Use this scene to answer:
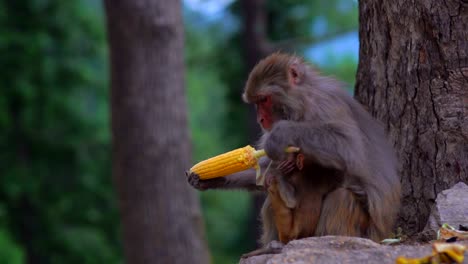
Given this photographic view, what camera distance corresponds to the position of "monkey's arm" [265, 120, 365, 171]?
6645 mm

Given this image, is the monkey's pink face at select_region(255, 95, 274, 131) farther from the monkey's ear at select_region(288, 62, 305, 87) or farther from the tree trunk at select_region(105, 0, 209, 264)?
the tree trunk at select_region(105, 0, 209, 264)

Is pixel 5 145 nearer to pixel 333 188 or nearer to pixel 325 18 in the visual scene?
pixel 325 18

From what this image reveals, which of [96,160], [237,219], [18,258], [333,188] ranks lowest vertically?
[237,219]

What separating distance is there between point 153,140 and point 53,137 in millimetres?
8334

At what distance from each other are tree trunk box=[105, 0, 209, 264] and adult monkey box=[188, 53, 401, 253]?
18.0 feet

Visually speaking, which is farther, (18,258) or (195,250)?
(18,258)

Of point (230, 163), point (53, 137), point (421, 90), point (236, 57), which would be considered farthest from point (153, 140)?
point (236, 57)

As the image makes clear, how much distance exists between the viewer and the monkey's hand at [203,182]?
7359 mm

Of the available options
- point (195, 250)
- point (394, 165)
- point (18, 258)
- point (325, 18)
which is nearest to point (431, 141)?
point (394, 165)

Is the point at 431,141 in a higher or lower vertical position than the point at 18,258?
higher

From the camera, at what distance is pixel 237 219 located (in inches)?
1105

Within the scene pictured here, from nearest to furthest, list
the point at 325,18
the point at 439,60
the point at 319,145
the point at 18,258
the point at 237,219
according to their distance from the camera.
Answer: the point at 319,145 → the point at 439,60 → the point at 18,258 → the point at 325,18 → the point at 237,219

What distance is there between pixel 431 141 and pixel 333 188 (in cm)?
89

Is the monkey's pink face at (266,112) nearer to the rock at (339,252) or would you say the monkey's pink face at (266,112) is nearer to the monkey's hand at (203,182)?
the monkey's hand at (203,182)
